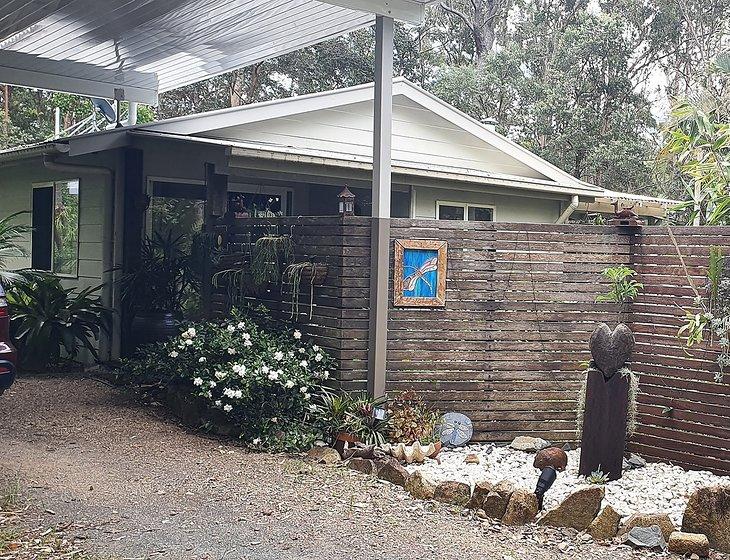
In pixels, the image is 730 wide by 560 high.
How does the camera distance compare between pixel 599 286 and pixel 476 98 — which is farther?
pixel 476 98

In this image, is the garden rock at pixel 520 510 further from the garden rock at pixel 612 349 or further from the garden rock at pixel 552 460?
the garden rock at pixel 612 349

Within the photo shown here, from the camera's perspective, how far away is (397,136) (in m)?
12.4

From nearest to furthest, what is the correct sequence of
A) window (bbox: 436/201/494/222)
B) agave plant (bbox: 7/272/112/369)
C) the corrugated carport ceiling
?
the corrugated carport ceiling < agave plant (bbox: 7/272/112/369) < window (bbox: 436/201/494/222)

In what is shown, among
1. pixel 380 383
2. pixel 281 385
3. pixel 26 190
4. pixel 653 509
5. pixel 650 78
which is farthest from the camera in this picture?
pixel 650 78

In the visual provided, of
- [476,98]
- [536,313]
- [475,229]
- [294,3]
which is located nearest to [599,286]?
[536,313]

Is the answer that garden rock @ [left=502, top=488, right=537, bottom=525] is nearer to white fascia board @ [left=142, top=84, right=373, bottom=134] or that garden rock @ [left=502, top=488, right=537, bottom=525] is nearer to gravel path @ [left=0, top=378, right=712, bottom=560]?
gravel path @ [left=0, top=378, right=712, bottom=560]

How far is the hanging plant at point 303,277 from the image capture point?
8039 mm

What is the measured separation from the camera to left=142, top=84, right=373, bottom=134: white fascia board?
10453 millimetres

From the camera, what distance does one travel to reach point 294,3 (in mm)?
8328

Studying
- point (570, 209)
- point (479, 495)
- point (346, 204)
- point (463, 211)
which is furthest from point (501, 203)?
point (479, 495)

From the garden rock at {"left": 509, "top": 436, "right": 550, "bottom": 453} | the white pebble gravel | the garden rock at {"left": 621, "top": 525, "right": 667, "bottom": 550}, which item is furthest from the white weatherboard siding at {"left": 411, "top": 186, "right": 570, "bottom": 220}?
the garden rock at {"left": 621, "top": 525, "right": 667, "bottom": 550}

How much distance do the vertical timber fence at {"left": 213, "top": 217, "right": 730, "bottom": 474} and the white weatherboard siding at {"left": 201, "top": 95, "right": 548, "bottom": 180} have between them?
342cm

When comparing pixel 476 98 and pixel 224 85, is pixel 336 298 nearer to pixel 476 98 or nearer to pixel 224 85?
pixel 476 98

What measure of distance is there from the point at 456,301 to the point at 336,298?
1.12 metres
